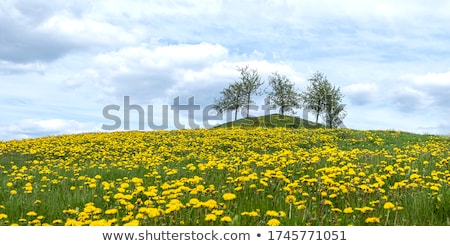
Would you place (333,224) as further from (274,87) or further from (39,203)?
(274,87)

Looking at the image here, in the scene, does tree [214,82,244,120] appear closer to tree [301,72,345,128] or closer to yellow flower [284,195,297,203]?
tree [301,72,345,128]

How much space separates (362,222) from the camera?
17.3 ft

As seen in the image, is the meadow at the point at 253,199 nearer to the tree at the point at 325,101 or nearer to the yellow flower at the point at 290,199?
the yellow flower at the point at 290,199

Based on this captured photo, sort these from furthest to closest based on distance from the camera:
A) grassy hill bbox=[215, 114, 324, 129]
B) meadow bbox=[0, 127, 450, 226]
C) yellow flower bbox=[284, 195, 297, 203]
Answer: grassy hill bbox=[215, 114, 324, 129] → yellow flower bbox=[284, 195, 297, 203] → meadow bbox=[0, 127, 450, 226]

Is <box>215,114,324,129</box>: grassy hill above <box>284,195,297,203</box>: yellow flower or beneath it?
above

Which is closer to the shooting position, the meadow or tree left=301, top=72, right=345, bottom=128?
the meadow

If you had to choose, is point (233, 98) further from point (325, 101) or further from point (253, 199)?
point (253, 199)

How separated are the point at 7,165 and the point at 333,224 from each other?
16.9m

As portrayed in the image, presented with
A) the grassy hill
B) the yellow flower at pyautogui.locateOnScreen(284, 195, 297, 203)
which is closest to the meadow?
the yellow flower at pyautogui.locateOnScreen(284, 195, 297, 203)

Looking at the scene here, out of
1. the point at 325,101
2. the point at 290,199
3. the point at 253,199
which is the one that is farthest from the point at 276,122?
the point at 290,199

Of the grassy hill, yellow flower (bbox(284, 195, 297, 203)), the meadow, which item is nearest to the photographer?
the meadow

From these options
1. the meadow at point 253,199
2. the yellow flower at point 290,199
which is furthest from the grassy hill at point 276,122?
the yellow flower at point 290,199

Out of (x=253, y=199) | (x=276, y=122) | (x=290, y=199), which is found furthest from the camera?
(x=276, y=122)
